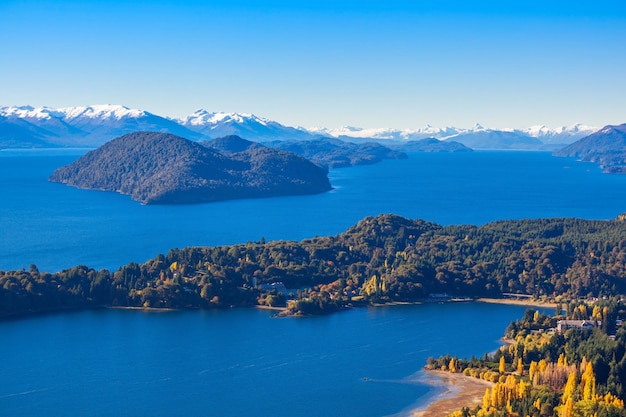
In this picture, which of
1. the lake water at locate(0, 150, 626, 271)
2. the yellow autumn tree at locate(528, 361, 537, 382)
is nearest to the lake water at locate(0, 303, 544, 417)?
the yellow autumn tree at locate(528, 361, 537, 382)

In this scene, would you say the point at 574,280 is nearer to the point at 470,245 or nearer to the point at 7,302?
the point at 470,245

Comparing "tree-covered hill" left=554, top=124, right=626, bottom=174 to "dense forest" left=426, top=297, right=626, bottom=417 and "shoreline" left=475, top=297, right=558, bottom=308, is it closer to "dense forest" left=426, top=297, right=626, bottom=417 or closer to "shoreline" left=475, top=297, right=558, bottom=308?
"shoreline" left=475, top=297, right=558, bottom=308

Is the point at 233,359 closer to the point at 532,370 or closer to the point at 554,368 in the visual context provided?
the point at 532,370

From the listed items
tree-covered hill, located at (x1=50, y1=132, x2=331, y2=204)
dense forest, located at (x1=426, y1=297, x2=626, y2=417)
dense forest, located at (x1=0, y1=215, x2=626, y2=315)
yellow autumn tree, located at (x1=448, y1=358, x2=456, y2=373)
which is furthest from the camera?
tree-covered hill, located at (x1=50, y1=132, x2=331, y2=204)

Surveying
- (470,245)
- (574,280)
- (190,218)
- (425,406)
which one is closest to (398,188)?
(190,218)

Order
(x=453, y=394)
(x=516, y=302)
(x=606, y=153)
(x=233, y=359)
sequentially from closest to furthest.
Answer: (x=453, y=394) < (x=233, y=359) < (x=516, y=302) < (x=606, y=153)

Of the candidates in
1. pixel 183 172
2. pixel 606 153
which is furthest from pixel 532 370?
pixel 606 153
